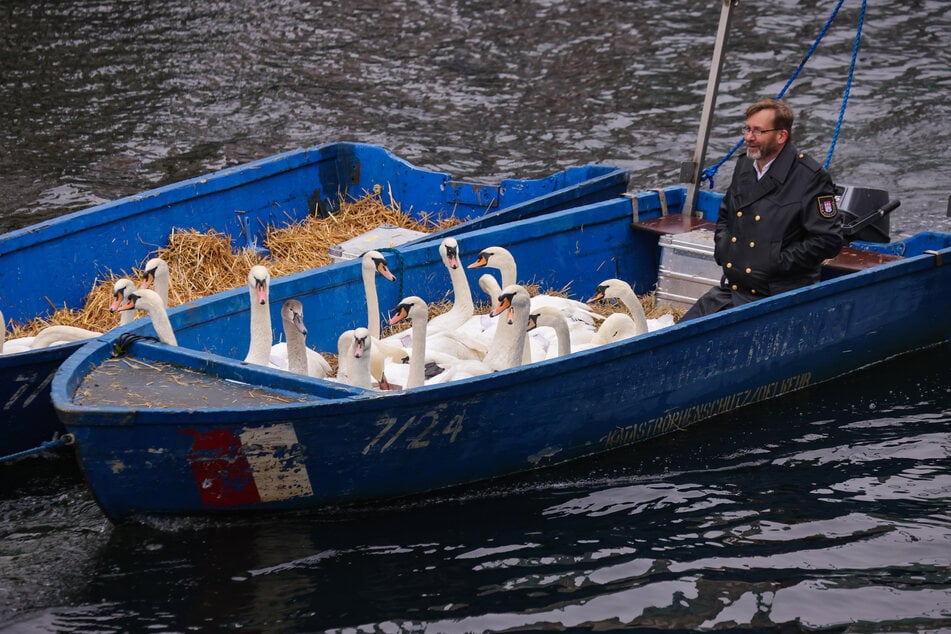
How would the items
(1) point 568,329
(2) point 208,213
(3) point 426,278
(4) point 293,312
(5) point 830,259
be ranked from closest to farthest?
(4) point 293,312 → (1) point 568,329 → (5) point 830,259 → (3) point 426,278 → (2) point 208,213

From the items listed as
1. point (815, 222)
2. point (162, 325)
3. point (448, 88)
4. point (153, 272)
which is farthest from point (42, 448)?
point (448, 88)

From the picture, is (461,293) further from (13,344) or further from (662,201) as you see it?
(13,344)

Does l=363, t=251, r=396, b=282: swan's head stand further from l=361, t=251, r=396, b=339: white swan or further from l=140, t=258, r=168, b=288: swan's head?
l=140, t=258, r=168, b=288: swan's head

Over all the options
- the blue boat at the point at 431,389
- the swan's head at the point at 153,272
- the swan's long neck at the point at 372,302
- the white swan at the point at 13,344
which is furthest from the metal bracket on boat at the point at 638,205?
the white swan at the point at 13,344

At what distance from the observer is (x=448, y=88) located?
18219 millimetres

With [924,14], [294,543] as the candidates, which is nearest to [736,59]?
[924,14]

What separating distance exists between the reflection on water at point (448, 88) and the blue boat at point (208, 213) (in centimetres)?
320

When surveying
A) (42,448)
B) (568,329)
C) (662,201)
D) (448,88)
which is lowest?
(42,448)

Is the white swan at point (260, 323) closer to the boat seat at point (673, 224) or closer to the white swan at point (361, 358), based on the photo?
the white swan at point (361, 358)

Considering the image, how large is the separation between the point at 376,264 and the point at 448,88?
9723mm

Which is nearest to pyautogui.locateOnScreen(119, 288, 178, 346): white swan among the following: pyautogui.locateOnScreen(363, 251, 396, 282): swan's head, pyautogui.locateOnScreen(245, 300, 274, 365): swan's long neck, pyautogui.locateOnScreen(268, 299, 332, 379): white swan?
pyautogui.locateOnScreen(245, 300, 274, 365): swan's long neck

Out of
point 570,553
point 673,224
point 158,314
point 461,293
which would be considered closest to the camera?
point 570,553

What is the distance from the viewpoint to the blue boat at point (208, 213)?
26.3ft

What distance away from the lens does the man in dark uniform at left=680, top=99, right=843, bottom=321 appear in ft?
28.0
